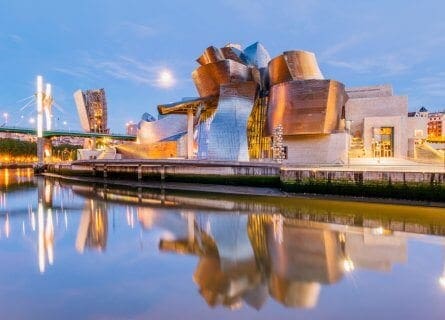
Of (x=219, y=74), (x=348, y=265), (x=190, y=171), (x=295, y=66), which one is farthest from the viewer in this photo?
(x=219, y=74)

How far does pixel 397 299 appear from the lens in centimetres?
647

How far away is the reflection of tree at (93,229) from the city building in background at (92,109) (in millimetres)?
53191

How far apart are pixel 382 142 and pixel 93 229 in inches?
1130

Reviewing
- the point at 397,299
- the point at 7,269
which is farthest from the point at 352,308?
the point at 7,269

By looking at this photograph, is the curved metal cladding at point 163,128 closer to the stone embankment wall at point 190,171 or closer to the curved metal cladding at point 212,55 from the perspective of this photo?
the stone embankment wall at point 190,171

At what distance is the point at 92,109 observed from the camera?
69812mm

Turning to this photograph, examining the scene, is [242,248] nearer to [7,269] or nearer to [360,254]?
[360,254]

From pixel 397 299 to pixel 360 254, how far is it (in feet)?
10.2

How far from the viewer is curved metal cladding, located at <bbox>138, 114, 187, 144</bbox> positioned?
46.2 metres

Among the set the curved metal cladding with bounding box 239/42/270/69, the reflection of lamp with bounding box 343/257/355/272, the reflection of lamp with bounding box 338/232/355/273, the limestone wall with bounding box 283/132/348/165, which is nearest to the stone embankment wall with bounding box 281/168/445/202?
the reflection of lamp with bounding box 338/232/355/273

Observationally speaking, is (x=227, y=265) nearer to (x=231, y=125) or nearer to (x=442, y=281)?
(x=442, y=281)

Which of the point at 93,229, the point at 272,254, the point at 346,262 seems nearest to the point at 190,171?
the point at 93,229

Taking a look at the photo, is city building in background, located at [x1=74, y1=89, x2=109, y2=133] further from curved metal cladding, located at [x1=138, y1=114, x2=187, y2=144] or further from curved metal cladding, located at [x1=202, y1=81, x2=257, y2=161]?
curved metal cladding, located at [x1=202, y1=81, x2=257, y2=161]

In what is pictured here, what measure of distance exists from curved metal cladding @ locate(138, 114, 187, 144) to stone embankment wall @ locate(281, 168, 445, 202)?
25.8 m
